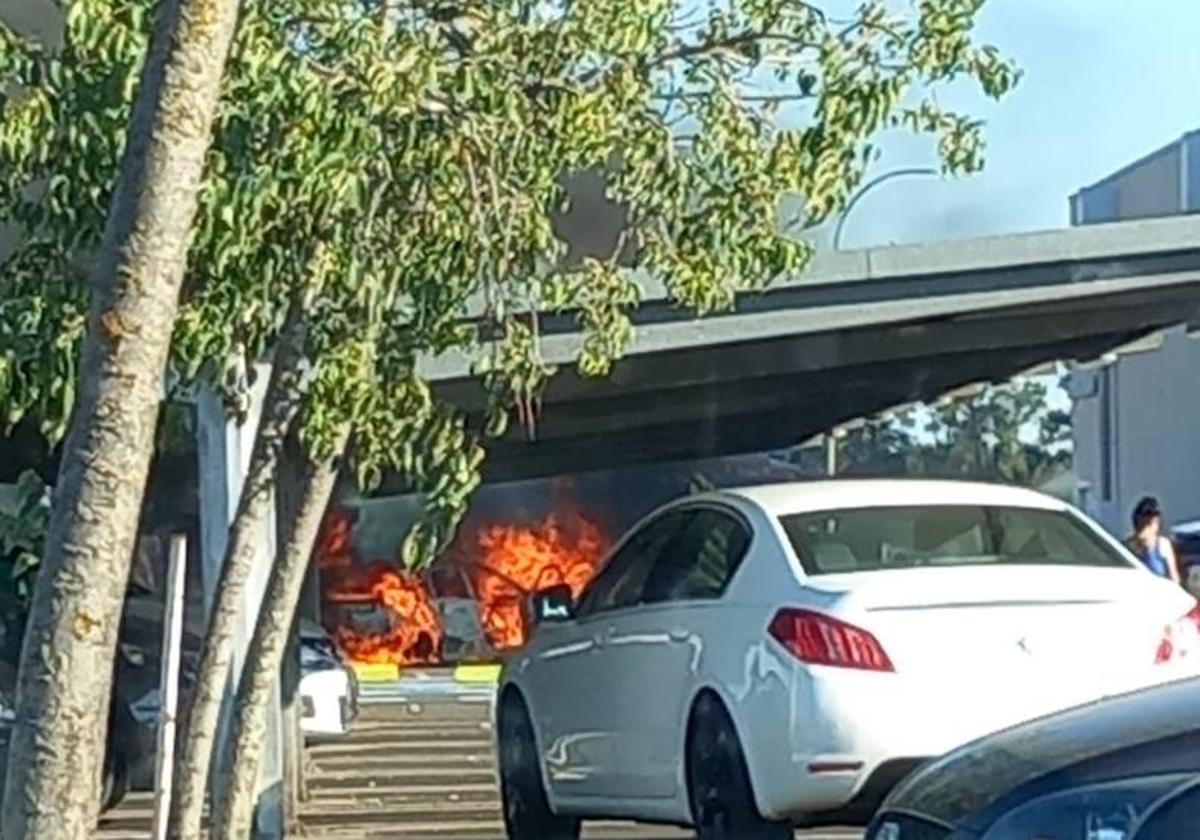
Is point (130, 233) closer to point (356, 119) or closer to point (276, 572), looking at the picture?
point (356, 119)

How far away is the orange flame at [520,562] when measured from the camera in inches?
1288

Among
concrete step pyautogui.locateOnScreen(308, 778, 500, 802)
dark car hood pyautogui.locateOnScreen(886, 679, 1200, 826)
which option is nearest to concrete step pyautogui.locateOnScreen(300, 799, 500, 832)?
concrete step pyautogui.locateOnScreen(308, 778, 500, 802)

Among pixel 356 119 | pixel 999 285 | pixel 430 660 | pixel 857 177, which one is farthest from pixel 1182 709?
pixel 430 660

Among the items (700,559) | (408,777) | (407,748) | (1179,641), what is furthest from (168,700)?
(407,748)

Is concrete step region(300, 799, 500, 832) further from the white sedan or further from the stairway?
the white sedan

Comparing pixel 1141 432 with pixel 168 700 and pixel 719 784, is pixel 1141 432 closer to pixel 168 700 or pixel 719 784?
pixel 719 784

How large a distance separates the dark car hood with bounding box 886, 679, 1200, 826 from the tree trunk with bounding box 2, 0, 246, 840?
1789 mm

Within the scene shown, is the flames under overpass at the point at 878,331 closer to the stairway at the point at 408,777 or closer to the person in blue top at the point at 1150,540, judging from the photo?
the person in blue top at the point at 1150,540

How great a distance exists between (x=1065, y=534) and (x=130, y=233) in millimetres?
5814

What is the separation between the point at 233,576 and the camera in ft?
31.7

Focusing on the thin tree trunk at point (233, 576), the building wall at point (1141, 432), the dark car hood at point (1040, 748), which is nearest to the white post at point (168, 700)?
the thin tree trunk at point (233, 576)

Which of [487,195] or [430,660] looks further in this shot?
[430,660]

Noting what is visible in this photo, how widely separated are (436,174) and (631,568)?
131 inches

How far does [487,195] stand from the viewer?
30.7 ft
